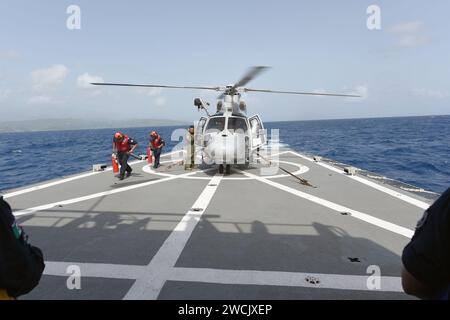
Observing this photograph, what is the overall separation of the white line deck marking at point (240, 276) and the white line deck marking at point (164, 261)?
87 mm

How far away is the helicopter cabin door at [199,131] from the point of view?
13.2 meters

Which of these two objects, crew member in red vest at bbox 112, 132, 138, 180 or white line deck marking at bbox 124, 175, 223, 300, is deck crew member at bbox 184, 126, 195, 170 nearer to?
crew member in red vest at bbox 112, 132, 138, 180

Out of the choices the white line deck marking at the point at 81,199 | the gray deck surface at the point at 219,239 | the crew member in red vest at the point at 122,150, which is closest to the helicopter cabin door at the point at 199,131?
the white line deck marking at the point at 81,199

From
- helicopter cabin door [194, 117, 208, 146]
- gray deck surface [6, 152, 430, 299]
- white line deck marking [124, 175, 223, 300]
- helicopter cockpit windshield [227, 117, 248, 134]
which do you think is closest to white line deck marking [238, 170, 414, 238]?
gray deck surface [6, 152, 430, 299]

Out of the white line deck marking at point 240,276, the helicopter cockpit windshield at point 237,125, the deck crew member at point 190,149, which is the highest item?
the helicopter cockpit windshield at point 237,125

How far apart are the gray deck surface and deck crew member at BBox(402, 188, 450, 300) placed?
2.28m

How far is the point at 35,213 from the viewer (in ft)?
22.9

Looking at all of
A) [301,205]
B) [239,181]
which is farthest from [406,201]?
[239,181]

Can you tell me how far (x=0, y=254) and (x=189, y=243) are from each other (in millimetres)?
3706

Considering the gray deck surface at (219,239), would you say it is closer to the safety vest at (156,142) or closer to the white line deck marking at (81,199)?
the white line deck marking at (81,199)

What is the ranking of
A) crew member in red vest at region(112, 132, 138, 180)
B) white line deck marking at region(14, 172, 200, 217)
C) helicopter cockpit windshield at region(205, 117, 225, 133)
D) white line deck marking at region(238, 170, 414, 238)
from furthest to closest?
helicopter cockpit windshield at region(205, 117, 225, 133) < crew member in red vest at region(112, 132, 138, 180) < white line deck marking at region(14, 172, 200, 217) < white line deck marking at region(238, 170, 414, 238)

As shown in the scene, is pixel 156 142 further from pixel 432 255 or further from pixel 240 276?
pixel 432 255

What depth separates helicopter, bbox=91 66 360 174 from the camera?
37.6 ft

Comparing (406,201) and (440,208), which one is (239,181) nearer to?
(406,201)
